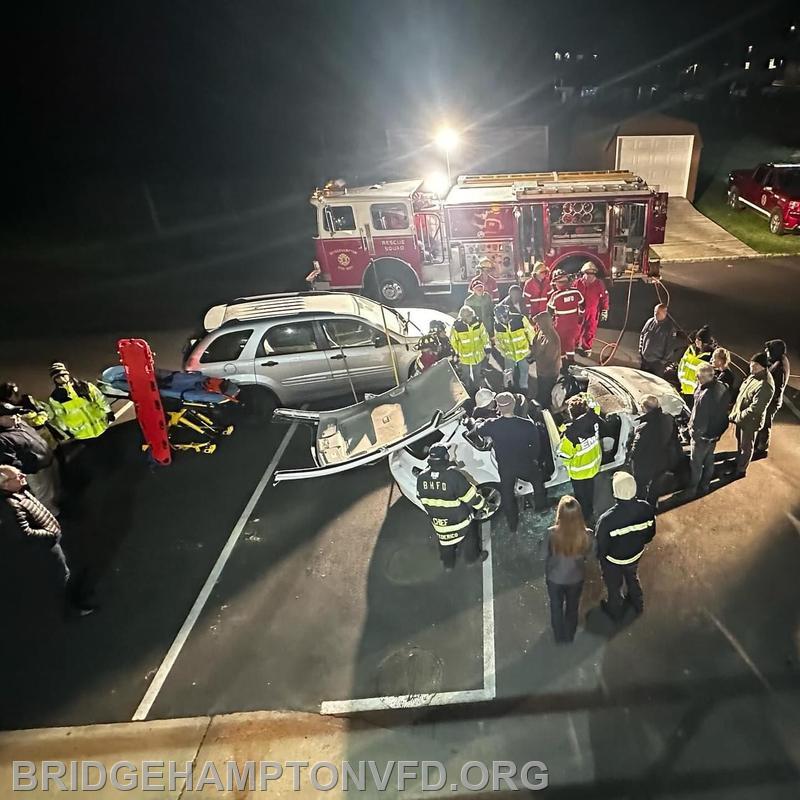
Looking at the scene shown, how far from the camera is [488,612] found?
17.3 ft

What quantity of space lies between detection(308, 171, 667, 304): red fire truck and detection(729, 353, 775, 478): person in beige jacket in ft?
18.8

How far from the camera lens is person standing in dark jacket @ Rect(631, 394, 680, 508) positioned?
17.4ft

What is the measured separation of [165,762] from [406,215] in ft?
33.3

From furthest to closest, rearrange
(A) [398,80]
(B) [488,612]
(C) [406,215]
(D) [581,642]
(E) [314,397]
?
(A) [398,80]
(C) [406,215]
(E) [314,397]
(B) [488,612]
(D) [581,642]

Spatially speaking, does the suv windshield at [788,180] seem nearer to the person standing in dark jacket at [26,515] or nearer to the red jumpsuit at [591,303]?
the red jumpsuit at [591,303]

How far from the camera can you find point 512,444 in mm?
5281

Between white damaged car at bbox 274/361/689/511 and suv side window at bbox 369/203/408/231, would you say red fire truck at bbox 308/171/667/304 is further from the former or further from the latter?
white damaged car at bbox 274/361/689/511

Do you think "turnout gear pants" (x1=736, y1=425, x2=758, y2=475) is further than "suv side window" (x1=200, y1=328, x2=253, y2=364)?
No

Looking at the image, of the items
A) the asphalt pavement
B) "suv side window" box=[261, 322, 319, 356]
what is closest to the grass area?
the asphalt pavement

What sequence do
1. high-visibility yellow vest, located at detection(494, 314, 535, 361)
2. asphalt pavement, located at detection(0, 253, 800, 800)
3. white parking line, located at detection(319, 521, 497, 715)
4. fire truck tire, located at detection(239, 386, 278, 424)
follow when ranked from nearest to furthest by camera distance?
1. asphalt pavement, located at detection(0, 253, 800, 800)
2. white parking line, located at detection(319, 521, 497, 715)
3. high-visibility yellow vest, located at detection(494, 314, 535, 361)
4. fire truck tire, located at detection(239, 386, 278, 424)

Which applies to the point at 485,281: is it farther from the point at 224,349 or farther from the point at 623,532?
the point at 623,532

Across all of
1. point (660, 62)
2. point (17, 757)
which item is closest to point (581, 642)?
point (17, 757)

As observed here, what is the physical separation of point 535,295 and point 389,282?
4.14 meters

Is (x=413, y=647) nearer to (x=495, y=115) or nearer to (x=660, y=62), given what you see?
(x=495, y=115)
